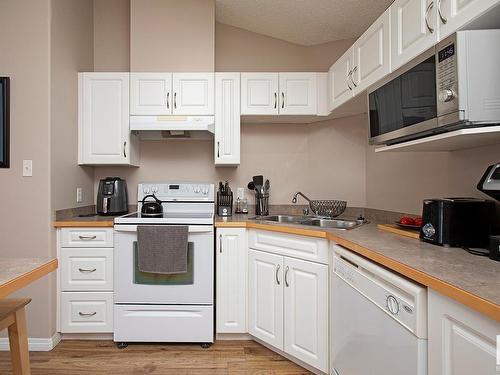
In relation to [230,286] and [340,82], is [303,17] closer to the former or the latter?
[340,82]

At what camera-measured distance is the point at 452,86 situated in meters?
1.11

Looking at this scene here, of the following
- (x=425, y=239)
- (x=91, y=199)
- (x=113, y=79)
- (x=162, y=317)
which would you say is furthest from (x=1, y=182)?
(x=425, y=239)

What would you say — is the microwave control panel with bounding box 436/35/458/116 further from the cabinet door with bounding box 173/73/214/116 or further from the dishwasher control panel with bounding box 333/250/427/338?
the cabinet door with bounding box 173/73/214/116

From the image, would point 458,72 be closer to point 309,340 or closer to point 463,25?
point 463,25

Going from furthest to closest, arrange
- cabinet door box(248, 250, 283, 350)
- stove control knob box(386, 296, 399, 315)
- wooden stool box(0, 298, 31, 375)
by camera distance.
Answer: cabinet door box(248, 250, 283, 350) → wooden stool box(0, 298, 31, 375) → stove control knob box(386, 296, 399, 315)

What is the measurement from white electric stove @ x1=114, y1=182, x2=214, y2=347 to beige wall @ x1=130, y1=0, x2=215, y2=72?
1.36 m

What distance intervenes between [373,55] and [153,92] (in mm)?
1716

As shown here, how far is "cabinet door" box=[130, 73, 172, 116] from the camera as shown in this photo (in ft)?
8.45

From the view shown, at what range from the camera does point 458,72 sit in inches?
42.4

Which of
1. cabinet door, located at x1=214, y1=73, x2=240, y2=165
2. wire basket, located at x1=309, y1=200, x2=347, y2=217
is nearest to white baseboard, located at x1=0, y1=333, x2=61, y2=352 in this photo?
cabinet door, located at x1=214, y1=73, x2=240, y2=165

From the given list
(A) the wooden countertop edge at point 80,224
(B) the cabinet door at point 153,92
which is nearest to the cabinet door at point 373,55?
(B) the cabinet door at point 153,92

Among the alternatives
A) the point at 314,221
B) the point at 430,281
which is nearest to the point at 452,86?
the point at 430,281

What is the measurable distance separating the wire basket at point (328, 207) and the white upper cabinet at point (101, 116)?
1.70 metres

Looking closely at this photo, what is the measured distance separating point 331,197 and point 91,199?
7.21ft
